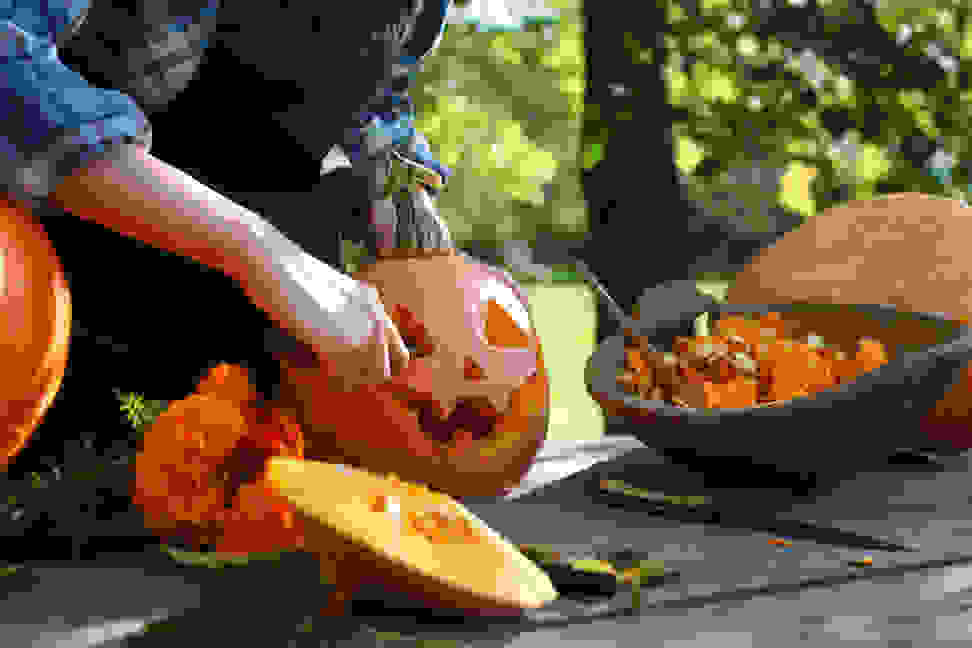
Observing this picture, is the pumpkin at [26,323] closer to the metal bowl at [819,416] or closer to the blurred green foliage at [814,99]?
the metal bowl at [819,416]

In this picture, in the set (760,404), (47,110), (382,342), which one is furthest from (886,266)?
(47,110)

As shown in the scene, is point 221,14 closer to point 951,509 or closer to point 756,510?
point 756,510

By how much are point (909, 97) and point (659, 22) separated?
137cm

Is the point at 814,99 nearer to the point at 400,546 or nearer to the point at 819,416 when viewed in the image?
the point at 819,416

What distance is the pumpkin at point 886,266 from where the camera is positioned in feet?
8.84

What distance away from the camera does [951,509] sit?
2180mm

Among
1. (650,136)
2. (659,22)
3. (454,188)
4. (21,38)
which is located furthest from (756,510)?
(454,188)

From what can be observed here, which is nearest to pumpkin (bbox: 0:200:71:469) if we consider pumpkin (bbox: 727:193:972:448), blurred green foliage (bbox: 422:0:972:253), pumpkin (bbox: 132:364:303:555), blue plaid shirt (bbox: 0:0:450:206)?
blue plaid shirt (bbox: 0:0:450:206)

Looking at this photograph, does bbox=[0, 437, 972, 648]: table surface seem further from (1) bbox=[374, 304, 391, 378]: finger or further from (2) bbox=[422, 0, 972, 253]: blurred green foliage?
(2) bbox=[422, 0, 972, 253]: blurred green foliage

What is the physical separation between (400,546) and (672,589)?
0.40 metres

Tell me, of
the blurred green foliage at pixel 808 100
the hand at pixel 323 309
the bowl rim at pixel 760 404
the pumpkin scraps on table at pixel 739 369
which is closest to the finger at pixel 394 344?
the hand at pixel 323 309

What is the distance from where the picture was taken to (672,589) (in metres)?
1.65

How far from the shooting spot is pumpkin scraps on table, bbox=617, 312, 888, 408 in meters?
2.33

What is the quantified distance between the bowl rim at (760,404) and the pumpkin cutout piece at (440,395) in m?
0.16
